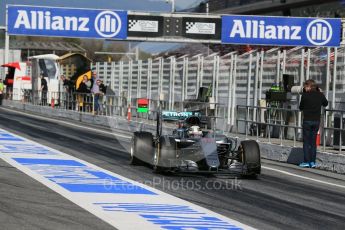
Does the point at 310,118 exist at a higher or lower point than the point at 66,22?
lower

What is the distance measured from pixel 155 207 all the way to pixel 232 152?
3.59m

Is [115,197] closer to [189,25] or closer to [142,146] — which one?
[142,146]

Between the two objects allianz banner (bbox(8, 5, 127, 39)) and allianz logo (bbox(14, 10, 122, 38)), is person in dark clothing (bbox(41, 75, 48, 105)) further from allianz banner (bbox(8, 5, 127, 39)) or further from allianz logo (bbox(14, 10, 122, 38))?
allianz logo (bbox(14, 10, 122, 38))

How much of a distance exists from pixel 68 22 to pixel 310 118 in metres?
14.2

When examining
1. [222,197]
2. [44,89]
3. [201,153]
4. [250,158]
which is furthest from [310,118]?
[44,89]

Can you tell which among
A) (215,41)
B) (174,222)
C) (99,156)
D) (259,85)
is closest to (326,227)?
(174,222)

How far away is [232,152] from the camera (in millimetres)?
12305

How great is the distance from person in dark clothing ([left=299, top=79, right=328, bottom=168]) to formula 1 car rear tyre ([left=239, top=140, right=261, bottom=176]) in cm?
340

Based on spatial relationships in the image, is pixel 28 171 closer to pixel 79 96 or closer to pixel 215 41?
pixel 215 41

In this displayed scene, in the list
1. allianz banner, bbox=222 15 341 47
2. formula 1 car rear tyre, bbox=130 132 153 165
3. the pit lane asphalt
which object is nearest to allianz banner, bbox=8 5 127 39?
allianz banner, bbox=222 15 341 47

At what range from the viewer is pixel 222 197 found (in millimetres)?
9953

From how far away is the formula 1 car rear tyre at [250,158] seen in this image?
477 inches

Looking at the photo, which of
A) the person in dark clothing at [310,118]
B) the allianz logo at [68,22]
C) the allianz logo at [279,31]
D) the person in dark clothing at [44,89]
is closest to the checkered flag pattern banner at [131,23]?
the allianz logo at [68,22]

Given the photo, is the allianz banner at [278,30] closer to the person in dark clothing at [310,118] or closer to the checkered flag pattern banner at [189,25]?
the checkered flag pattern banner at [189,25]
